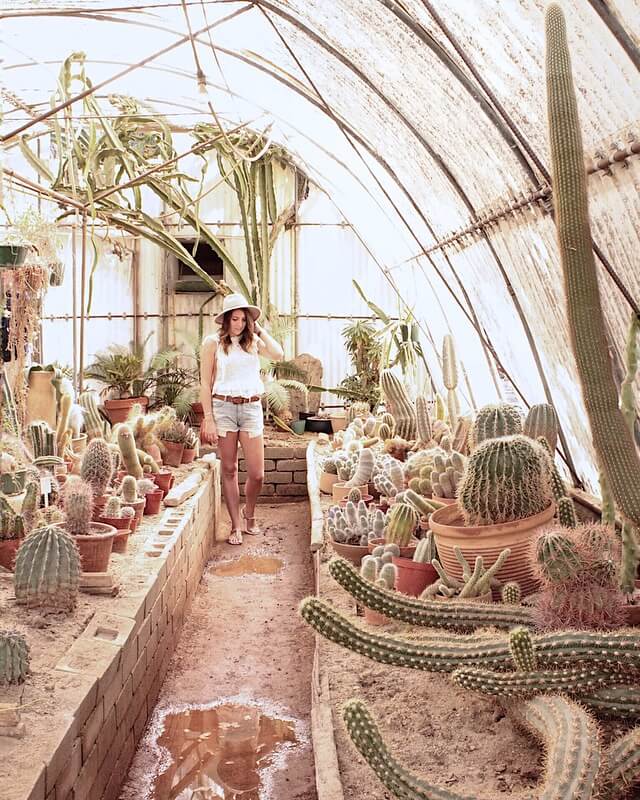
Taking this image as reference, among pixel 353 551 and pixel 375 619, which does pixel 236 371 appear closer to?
pixel 353 551

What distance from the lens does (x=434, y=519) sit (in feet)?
11.4

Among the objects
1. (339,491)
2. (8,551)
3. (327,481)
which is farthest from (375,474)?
(8,551)

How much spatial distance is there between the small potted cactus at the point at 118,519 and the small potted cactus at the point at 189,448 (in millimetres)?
2568

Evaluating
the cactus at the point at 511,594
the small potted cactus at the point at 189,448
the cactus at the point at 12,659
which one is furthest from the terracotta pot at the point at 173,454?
the cactus at the point at 511,594

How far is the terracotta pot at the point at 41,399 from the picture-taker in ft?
21.2

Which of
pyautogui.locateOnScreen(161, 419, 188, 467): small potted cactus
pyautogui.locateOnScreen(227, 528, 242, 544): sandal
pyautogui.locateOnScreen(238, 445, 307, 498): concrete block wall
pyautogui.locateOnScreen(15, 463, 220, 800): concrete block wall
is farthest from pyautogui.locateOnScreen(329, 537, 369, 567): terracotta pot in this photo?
pyautogui.locateOnScreen(238, 445, 307, 498): concrete block wall

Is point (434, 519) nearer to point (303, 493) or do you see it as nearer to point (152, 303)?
point (303, 493)

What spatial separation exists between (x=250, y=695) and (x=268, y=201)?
766cm

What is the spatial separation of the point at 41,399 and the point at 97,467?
64.7 inches

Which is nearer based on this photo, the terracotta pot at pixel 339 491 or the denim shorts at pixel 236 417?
the terracotta pot at pixel 339 491

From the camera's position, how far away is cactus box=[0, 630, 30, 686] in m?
2.95

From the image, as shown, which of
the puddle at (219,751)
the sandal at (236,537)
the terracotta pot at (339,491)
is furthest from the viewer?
the sandal at (236,537)

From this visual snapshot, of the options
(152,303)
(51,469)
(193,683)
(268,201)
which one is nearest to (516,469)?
(193,683)

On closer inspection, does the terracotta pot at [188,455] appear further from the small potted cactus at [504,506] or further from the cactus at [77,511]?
the small potted cactus at [504,506]
